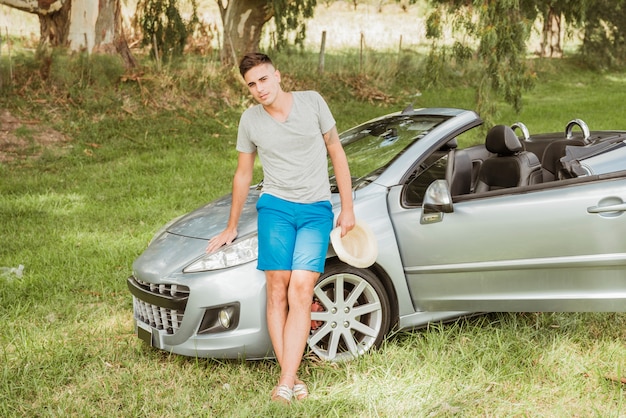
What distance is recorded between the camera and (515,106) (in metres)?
11.7

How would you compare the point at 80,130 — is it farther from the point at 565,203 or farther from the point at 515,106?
the point at 565,203

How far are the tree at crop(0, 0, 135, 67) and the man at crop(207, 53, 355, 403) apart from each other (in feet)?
35.6

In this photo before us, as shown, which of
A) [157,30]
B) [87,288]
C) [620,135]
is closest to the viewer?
[620,135]

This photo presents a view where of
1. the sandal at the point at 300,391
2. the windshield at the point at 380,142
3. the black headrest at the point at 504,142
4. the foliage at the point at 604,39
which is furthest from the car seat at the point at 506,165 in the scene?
the foliage at the point at 604,39

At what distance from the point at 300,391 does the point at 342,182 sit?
1132mm

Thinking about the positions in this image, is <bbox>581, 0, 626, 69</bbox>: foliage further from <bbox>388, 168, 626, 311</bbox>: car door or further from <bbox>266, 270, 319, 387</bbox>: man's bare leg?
<bbox>266, 270, 319, 387</bbox>: man's bare leg

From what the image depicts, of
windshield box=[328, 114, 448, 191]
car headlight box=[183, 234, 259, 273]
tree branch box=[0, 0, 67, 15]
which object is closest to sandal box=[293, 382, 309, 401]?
car headlight box=[183, 234, 259, 273]

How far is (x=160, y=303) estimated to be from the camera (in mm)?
4281

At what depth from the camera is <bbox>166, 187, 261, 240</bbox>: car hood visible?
176 inches

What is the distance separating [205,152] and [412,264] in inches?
311

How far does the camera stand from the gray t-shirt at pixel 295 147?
4.17 metres

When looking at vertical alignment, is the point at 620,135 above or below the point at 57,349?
above

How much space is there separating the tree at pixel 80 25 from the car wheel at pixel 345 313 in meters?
11.1

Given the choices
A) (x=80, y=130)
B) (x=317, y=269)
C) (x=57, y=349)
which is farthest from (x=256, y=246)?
(x=80, y=130)
